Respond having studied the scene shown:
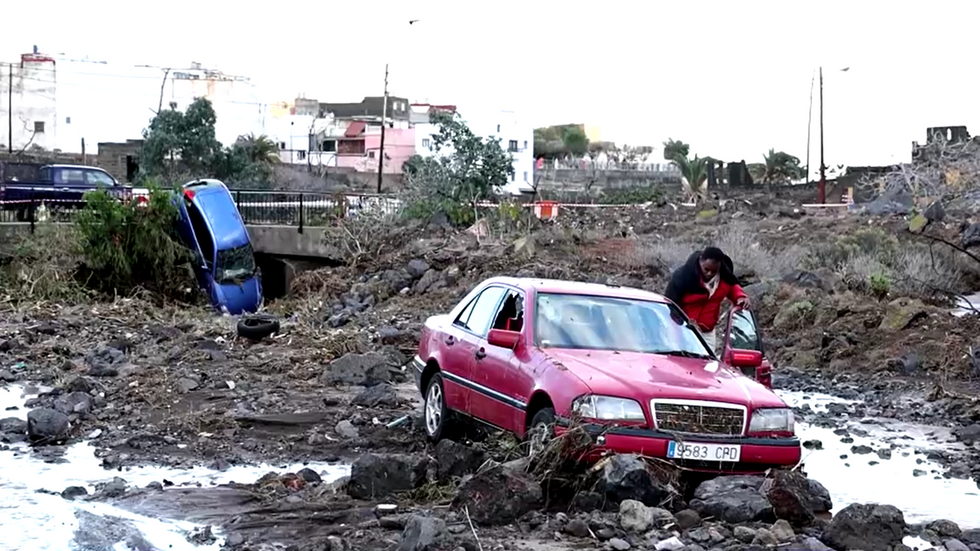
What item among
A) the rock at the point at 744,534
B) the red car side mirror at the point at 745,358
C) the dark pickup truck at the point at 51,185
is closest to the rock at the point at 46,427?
the red car side mirror at the point at 745,358

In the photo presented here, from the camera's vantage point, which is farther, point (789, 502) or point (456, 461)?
point (456, 461)

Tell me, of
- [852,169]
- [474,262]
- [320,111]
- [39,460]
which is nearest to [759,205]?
[852,169]

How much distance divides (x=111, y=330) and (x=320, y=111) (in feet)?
270

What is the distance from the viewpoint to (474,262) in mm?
25109

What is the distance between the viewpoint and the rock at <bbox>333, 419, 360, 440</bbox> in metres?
11.0

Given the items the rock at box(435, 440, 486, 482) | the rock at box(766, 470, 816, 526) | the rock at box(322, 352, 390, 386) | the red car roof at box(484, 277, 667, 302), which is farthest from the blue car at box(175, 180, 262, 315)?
the rock at box(766, 470, 816, 526)

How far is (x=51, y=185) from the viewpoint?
32.6 m

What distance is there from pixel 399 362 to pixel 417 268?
9778mm

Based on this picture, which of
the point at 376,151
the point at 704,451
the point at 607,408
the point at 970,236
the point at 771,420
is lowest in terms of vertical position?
the point at 704,451

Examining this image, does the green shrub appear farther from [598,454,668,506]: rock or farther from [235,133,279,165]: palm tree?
[235,133,279,165]: palm tree

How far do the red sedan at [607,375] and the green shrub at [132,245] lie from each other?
16458 millimetres

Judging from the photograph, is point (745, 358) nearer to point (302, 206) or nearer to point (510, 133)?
A: point (302, 206)

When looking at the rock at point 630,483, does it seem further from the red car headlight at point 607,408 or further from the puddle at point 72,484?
the puddle at point 72,484

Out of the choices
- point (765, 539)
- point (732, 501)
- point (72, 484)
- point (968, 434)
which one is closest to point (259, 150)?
point (968, 434)
